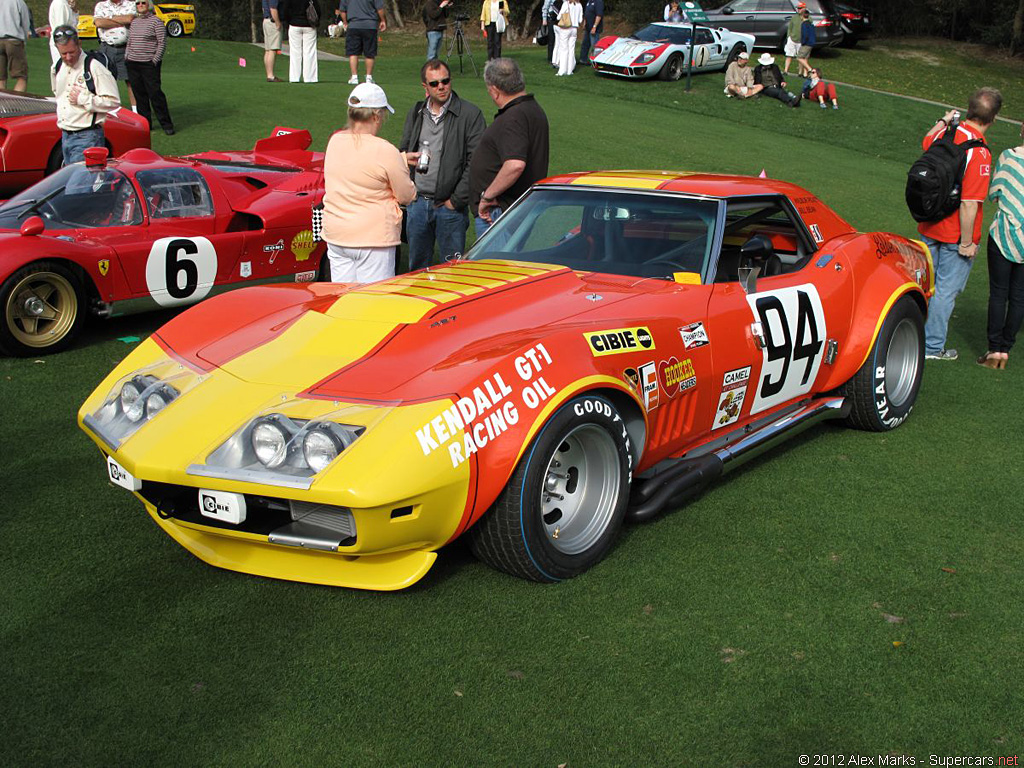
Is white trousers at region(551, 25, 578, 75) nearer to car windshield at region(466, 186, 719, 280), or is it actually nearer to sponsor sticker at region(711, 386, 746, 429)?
car windshield at region(466, 186, 719, 280)

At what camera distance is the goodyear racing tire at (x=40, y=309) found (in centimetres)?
612

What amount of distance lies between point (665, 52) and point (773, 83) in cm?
246

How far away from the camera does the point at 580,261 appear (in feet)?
15.5

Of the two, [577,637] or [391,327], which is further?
[391,327]

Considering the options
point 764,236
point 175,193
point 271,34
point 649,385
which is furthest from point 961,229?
point 271,34

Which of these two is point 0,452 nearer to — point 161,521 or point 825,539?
point 161,521

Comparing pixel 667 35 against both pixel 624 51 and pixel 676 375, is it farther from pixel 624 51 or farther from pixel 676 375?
pixel 676 375

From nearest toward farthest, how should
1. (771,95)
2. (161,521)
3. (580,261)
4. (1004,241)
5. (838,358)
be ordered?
(161,521)
(580,261)
(838,358)
(1004,241)
(771,95)

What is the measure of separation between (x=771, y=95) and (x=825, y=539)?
17691 mm

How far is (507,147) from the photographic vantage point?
611 centimetres

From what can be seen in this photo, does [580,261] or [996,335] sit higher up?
[580,261]

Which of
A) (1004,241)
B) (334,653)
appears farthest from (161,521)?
(1004,241)

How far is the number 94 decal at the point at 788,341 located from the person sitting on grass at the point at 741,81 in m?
16.2

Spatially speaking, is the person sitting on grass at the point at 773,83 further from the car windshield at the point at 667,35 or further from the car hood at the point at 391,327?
the car hood at the point at 391,327
